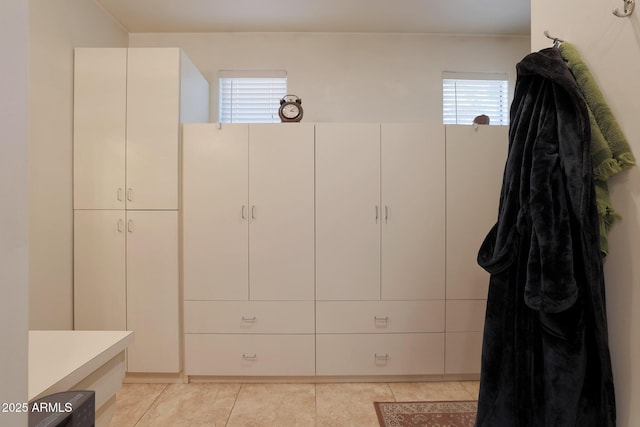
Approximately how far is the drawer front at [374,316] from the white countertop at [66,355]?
155 cm

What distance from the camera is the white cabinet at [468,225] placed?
233 cm

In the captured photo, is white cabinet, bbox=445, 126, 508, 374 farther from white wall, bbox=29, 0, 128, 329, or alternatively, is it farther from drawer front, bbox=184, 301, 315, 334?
white wall, bbox=29, 0, 128, 329

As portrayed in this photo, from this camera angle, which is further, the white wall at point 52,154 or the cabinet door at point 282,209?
the cabinet door at point 282,209

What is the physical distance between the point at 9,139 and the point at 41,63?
234cm

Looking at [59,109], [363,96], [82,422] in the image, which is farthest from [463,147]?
[59,109]

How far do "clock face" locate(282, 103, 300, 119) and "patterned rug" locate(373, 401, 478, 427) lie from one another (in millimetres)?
2109

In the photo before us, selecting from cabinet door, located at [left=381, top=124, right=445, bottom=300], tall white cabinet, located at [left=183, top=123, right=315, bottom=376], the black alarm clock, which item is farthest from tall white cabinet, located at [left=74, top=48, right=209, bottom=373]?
cabinet door, located at [left=381, top=124, right=445, bottom=300]

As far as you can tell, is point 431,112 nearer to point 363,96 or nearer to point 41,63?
point 363,96

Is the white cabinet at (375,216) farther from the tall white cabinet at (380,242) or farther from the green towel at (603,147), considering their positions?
the green towel at (603,147)

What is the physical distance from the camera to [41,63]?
6.56ft

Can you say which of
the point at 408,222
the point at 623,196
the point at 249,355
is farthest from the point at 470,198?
the point at 249,355

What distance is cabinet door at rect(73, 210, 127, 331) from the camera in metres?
2.27

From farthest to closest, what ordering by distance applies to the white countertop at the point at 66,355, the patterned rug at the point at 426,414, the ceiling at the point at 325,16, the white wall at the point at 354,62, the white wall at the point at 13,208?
the white wall at the point at 354,62, the ceiling at the point at 325,16, the patterned rug at the point at 426,414, the white countertop at the point at 66,355, the white wall at the point at 13,208

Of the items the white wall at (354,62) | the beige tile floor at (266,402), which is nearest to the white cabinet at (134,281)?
the beige tile floor at (266,402)
